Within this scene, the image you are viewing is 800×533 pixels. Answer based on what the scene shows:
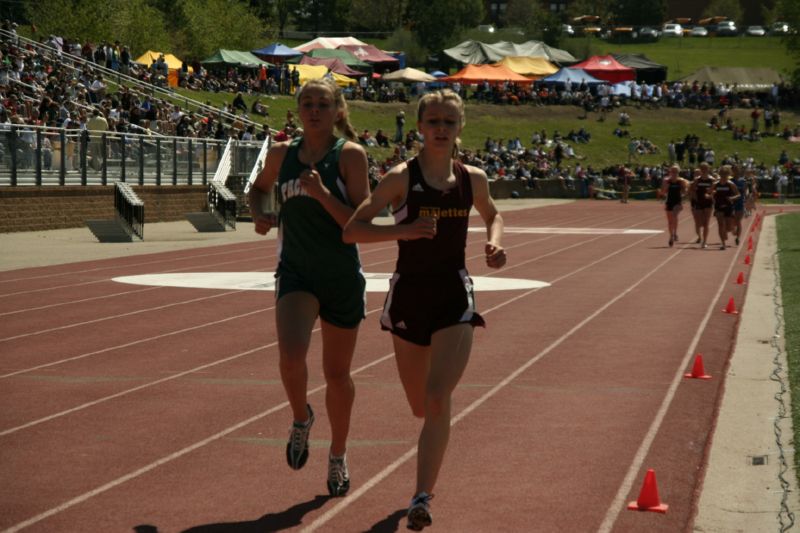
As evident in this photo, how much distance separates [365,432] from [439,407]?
2.55 metres

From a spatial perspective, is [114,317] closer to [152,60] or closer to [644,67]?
[152,60]

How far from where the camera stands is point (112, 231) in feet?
94.9

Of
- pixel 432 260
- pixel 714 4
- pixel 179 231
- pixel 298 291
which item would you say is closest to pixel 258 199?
pixel 298 291

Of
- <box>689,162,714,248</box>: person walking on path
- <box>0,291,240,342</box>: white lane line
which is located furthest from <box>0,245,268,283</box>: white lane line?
<box>689,162,714,248</box>: person walking on path

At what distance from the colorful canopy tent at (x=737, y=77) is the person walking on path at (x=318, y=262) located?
282ft

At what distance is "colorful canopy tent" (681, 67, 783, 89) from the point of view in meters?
90.9

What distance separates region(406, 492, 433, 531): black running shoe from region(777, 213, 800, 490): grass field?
265cm

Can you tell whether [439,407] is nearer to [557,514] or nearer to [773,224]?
[557,514]

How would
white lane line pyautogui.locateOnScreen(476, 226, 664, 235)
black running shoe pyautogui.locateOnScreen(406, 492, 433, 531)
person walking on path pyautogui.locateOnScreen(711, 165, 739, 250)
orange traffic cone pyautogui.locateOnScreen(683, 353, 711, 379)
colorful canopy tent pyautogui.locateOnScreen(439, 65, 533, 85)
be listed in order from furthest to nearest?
colorful canopy tent pyautogui.locateOnScreen(439, 65, 533, 85)
white lane line pyautogui.locateOnScreen(476, 226, 664, 235)
person walking on path pyautogui.locateOnScreen(711, 165, 739, 250)
orange traffic cone pyautogui.locateOnScreen(683, 353, 711, 379)
black running shoe pyautogui.locateOnScreen(406, 492, 433, 531)

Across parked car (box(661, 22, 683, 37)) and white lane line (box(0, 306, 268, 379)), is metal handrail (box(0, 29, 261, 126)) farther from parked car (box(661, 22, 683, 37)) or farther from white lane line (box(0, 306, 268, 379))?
parked car (box(661, 22, 683, 37))

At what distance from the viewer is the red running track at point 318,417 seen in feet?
21.9

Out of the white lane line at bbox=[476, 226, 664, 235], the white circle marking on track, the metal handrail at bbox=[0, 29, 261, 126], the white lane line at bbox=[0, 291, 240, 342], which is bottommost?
the white lane line at bbox=[476, 226, 664, 235]

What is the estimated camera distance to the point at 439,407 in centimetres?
624

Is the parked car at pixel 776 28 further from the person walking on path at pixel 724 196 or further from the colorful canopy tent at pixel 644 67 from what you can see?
the person walking on path at pixel 724 196
